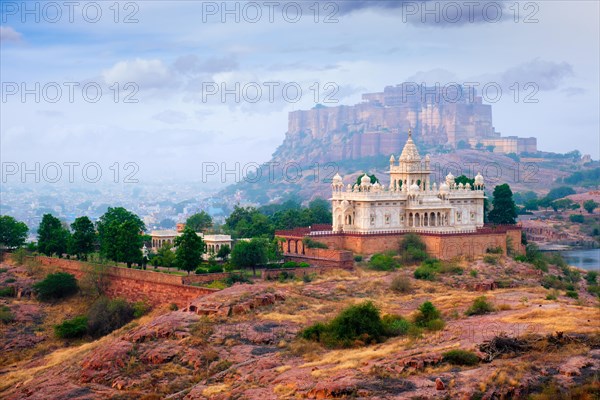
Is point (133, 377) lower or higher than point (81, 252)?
lower

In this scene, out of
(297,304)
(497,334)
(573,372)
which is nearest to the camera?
(573,372)

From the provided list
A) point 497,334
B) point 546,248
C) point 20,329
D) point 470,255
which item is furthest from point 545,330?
point 546,248

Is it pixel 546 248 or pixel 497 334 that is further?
Answer: pixel 546 248

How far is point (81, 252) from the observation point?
6550 centimetres

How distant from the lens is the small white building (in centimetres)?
6272

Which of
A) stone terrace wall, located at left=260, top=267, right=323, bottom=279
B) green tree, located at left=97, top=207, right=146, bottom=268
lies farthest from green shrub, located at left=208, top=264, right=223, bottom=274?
green tree, located at left=97, top=207, right=146, bottom=268

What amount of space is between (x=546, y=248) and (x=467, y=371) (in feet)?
257

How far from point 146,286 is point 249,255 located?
18.9 feet

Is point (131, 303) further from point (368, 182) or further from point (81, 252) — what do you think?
point (368, 182)

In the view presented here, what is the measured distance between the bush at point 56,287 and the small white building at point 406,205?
16256mm

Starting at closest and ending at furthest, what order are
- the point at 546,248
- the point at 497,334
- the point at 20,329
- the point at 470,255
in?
the point at 497,334 < the point at 20,329 < the point at 470,255 < the point at 546,248

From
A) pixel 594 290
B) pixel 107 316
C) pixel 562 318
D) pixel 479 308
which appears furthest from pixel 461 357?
pixel 594 290

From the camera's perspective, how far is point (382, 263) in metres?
57.8

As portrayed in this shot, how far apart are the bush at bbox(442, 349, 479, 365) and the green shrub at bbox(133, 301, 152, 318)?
74.2 ft
